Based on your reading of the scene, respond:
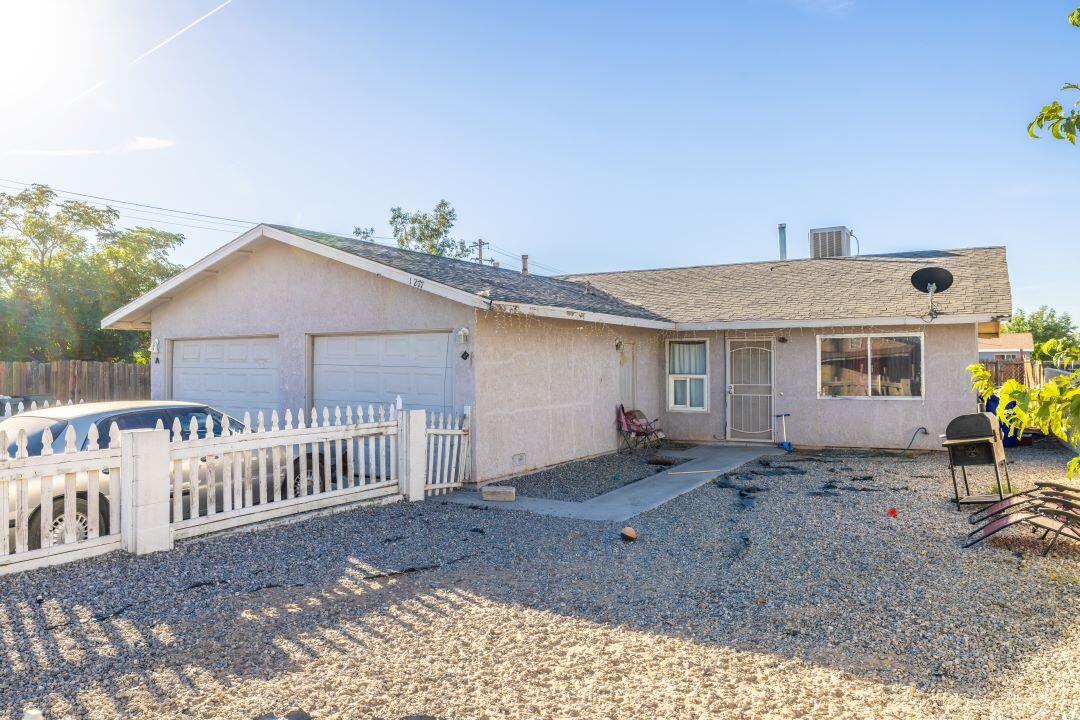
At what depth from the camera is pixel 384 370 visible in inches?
380

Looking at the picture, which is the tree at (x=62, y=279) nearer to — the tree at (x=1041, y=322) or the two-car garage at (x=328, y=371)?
the two-car garage at (x=328, y=371)

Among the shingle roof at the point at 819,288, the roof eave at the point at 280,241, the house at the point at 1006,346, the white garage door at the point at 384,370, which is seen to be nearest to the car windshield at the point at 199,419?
the white garage door at the point at 384,370

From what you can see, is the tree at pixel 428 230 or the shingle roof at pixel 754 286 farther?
the tree at pixel 428 230

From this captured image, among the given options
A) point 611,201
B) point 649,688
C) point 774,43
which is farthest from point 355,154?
point 649,688

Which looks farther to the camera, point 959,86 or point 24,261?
point 24,261

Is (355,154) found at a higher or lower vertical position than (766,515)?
higher

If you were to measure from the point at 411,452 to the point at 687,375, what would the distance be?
782cm

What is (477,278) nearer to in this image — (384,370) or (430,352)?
(430,352)

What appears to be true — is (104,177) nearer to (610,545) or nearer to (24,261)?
(24,261)

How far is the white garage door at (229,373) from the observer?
10.9 metres

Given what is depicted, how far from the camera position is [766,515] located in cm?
743

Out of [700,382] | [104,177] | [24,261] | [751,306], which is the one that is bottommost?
[700,382]

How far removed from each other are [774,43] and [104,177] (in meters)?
23.4

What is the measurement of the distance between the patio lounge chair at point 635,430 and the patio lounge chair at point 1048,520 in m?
6.61
